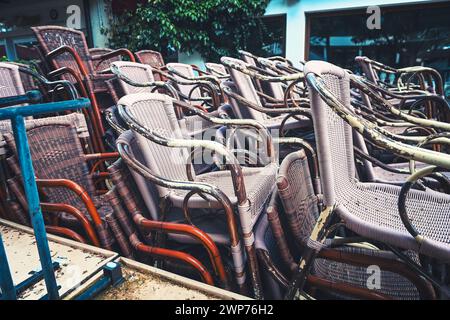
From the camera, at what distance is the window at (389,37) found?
514 cm

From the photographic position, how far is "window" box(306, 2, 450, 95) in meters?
5.14

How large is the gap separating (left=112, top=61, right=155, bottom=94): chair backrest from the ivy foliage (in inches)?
151

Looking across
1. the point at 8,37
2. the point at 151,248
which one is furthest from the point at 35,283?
the point at 8,37

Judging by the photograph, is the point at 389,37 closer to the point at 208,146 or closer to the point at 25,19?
the point at 208,146

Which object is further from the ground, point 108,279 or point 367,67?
point 367,67

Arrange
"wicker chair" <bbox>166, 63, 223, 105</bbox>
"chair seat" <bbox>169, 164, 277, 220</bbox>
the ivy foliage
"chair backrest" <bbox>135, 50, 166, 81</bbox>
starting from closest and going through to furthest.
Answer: "chair seat" <bbox>169, 164, 277, 220</bbox>, "wicker chair" <bbox>166, 63, 223, 105</bbox>, "chair backrest" <bbox>135, 50, 166, 81</bbox>, the ivy foliage

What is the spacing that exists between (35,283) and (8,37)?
35.7ft

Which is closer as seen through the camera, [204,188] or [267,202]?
[204,188]

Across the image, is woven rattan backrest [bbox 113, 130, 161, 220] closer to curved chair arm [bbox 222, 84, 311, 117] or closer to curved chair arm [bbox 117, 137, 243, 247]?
curved chair arm [bbox 117, 137, 243, 247]

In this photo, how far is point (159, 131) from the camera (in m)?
1.62

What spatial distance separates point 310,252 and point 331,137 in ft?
1.31

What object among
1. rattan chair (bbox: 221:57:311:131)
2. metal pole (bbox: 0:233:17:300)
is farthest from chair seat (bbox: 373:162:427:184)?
metal pole (bbox: 0:233:17:300)

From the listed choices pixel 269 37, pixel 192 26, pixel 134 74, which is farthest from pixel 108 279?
pixel 269 37
